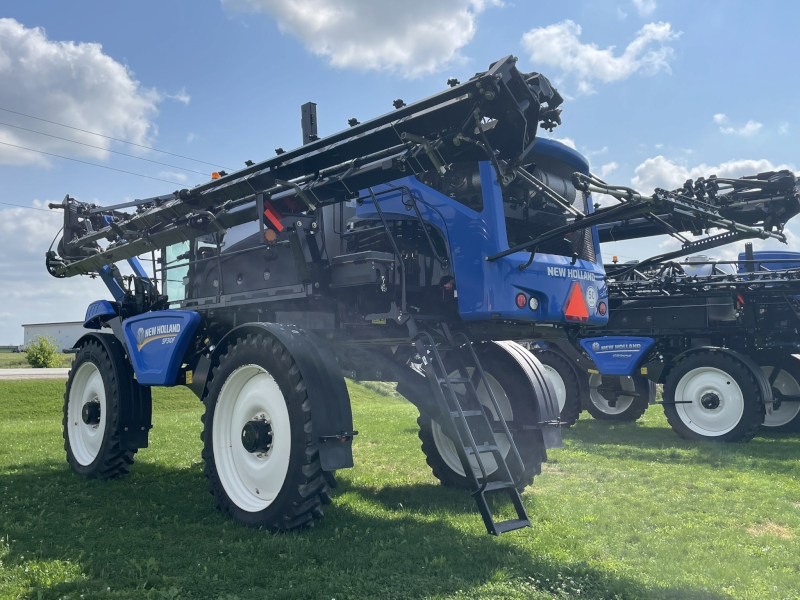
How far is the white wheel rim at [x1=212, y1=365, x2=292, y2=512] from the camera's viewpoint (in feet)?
17.3

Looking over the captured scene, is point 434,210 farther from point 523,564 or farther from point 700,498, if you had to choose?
point 700,498

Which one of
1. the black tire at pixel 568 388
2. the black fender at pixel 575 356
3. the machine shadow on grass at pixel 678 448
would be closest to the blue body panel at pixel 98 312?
the machine shadow on grass at pixel 678 448

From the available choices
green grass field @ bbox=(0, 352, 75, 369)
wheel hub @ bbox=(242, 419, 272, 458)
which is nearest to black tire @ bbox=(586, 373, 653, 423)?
wheel hub @ bbox=(242, 419, 272, 458)

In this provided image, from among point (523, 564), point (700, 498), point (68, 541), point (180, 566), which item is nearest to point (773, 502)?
point (700, 498)

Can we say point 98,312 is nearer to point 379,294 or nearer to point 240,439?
point 240,439

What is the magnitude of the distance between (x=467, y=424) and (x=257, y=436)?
170cm

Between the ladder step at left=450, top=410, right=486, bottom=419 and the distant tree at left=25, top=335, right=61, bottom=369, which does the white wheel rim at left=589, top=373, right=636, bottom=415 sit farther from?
the distant tree at left=25, top=335, right=61, bottom=369

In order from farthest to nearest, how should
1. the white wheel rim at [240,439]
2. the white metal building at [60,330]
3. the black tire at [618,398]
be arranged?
the white metal building at [60,330], the black tire at [618,398], the white wheel rim at [240,439]

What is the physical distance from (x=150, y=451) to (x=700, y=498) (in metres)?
7.16

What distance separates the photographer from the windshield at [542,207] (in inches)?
234

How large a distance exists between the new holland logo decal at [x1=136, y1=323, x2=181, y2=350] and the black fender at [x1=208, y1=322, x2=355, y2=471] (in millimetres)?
1762

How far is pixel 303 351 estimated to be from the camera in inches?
203

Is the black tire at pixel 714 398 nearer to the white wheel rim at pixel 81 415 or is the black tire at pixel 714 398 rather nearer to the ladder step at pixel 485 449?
the ladder step at pixel 485 449

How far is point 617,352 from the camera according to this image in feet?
41.1
